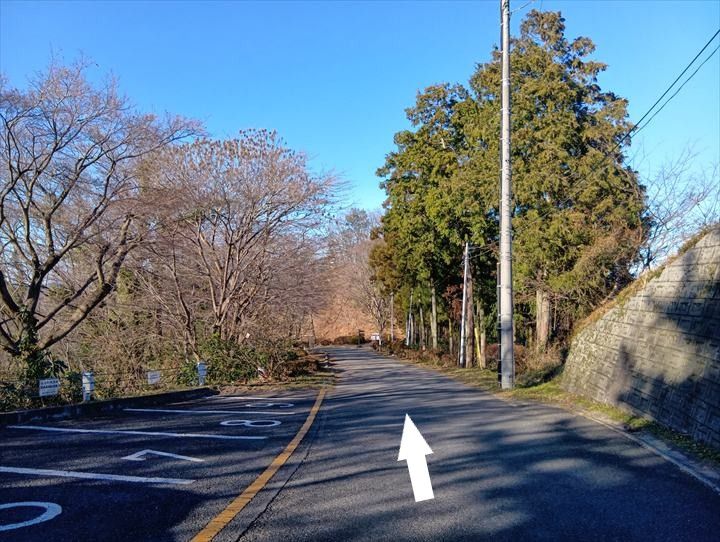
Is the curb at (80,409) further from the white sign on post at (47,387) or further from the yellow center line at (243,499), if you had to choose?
→ the yellow center line at (243,499)

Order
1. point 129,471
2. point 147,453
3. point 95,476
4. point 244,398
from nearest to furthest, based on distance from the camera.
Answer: point 95,476 → point 129,471 → point 147,453 → point 244,398

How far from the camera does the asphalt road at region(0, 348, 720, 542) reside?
4816mm

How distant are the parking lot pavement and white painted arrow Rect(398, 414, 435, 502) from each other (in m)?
1.64

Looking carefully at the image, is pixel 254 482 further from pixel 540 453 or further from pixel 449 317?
pixel 449 317

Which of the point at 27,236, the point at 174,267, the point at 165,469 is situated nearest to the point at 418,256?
Answer: the point at 174,267

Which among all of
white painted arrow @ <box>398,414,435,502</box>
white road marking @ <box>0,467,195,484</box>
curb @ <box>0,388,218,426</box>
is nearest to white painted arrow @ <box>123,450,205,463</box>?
white road marking @ <box>0,467,195,484</box>

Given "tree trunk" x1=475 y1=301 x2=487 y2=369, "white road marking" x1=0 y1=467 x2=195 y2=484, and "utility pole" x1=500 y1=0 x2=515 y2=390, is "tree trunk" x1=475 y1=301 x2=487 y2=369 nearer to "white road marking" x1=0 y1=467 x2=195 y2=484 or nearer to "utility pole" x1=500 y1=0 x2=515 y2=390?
"utility pole" x1=500 y1=0 x2=515 y2=390

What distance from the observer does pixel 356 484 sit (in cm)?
625

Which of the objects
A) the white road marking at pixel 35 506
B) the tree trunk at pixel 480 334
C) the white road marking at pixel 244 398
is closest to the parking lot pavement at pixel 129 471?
the white road marking at pixel 35 506

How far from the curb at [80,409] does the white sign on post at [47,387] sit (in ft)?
1.77

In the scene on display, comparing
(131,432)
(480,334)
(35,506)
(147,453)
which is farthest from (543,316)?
(35,506)

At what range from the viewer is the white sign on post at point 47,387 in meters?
11.6

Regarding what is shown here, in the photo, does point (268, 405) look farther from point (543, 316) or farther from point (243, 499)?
point (543, 316)

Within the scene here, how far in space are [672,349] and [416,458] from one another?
4348 millimetres
